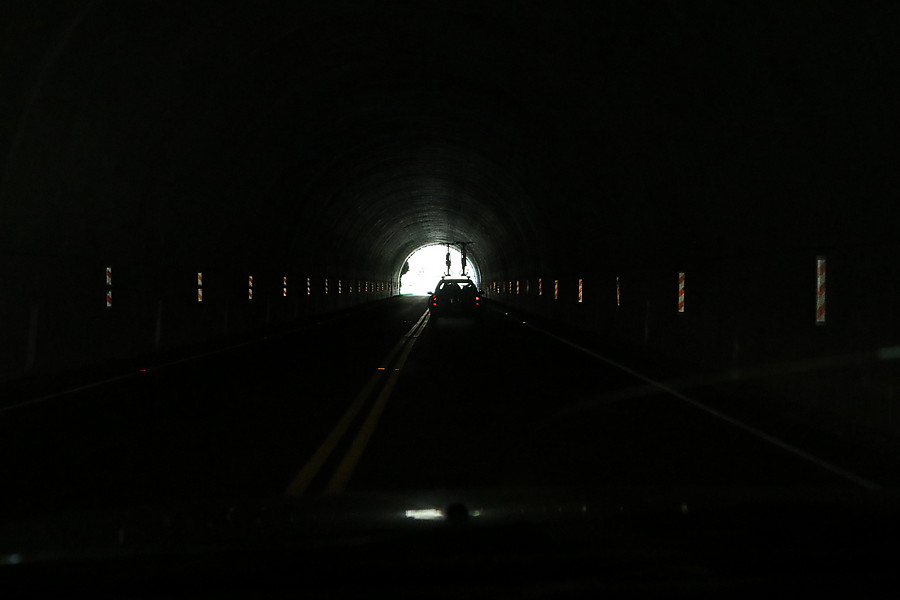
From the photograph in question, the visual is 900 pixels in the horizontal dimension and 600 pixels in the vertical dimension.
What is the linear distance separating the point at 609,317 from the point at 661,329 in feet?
20.7

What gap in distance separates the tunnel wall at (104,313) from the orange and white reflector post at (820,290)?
11396 millimetres

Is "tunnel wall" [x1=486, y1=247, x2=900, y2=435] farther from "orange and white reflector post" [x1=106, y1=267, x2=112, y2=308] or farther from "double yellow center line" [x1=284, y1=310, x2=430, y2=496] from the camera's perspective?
"orange and white reflector post" [x1=106, y1=267, x2=112, y2=308]

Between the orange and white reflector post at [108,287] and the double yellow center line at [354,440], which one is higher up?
the orange and white reflector post at [108,287]

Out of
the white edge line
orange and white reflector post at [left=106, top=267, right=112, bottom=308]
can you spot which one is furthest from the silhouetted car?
orange and white reflector post at [left=106, top=267, right=112, bottom=308]

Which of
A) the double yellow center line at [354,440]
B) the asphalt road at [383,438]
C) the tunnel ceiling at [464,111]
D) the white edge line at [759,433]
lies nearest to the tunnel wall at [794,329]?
A: the tunnel ceiling at [464,111]

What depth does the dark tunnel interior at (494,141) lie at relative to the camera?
38.6 feet

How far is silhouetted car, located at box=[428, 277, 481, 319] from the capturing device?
35.2 metres

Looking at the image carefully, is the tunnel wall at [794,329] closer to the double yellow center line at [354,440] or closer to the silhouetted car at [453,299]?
the double yellow center line at [354,440]

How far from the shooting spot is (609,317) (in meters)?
27.3

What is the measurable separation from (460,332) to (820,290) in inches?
659

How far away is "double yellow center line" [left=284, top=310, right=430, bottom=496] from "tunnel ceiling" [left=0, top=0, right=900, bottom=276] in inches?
231

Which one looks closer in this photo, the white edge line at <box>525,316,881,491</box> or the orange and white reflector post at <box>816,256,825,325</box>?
the white edge line at <box>525,316,881,491</box>

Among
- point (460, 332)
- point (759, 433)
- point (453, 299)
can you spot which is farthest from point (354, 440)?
point (453, 299)

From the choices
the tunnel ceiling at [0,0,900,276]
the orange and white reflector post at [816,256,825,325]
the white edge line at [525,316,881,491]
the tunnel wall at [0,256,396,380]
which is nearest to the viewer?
the white edge line at [525,316,881,491]
